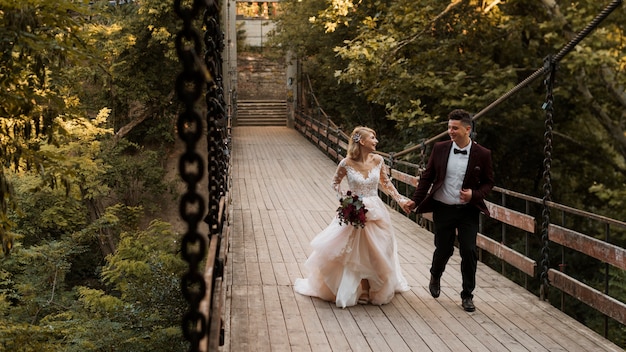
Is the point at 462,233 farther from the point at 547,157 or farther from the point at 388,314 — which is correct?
the point at 547,157

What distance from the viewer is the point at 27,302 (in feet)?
55.6

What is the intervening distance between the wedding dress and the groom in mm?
478

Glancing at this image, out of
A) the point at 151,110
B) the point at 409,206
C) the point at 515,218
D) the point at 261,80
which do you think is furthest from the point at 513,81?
the point at 261,80

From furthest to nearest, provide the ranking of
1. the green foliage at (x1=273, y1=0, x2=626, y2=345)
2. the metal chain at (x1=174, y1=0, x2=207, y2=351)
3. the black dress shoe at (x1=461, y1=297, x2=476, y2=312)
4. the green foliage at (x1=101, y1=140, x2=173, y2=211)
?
the green foliage at (x1=101, y1=140, x2=173, y2=211)
the green foliage at (x1=273, y1=0, x2=626, y2=345)
the black dress shoe at (x1=461, y1=297, x2=476, y2=312)
the metal chain at (x1=174, y1=0, x2=207, y2=351)

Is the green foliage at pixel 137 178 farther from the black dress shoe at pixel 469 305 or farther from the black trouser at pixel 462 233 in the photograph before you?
the black dress shoe at pixel 469 305

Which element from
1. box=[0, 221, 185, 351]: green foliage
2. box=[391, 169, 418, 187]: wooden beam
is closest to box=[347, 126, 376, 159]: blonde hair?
box=[0, 221, 185, 351]: green foliage

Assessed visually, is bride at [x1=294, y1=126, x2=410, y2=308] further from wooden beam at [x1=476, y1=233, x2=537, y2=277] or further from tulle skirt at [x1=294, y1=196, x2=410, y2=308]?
wooden beam at [x1=476, y1=233, x2=537, y2=277]

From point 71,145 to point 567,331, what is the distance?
16.3 meters

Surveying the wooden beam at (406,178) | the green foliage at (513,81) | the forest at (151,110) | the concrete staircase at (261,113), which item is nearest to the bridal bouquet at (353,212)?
the forest at (151,110)

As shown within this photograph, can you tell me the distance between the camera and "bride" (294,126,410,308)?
284 inches

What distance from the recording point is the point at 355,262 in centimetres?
720

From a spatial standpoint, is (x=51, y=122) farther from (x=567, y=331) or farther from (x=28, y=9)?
(x=567, y=331)

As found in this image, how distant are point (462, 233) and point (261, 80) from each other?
117 feet

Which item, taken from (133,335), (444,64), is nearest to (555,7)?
(444,64)
